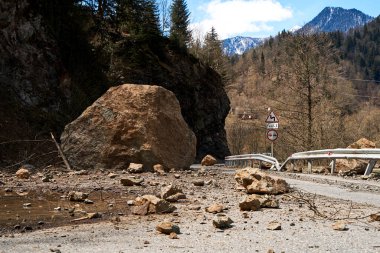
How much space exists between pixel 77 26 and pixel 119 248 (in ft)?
70.9

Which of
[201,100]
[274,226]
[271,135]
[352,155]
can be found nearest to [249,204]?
[274,226]

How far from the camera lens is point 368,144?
17906 millimetres

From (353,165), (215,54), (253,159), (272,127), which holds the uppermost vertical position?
(215,54)

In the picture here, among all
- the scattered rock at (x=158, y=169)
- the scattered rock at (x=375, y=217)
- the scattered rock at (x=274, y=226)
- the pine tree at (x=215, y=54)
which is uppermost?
the pine tree at (x=215, y=54)

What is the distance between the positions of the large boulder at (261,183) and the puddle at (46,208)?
239cm

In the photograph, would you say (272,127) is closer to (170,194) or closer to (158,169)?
(158,169)

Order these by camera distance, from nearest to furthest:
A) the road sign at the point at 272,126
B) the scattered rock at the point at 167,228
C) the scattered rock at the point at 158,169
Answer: the scattered rock at the point at 167,228 → the scattered rock at the point at 158,169 → the road sign at the point at 272,126

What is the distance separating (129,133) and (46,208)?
7004 mm

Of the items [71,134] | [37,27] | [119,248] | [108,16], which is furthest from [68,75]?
[119,248]

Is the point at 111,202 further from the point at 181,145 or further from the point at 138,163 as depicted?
the point at 181,145

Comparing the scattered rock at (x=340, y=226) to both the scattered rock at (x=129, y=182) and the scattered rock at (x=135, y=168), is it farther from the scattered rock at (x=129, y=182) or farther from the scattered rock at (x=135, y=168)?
the scattered rock at (x=135, y=168)

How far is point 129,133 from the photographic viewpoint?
541 inches

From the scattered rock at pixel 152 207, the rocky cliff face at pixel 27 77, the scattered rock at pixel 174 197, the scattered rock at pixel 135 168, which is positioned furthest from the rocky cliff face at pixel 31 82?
the scattered rock at pixel 152 207

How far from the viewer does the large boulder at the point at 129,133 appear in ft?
44.3
